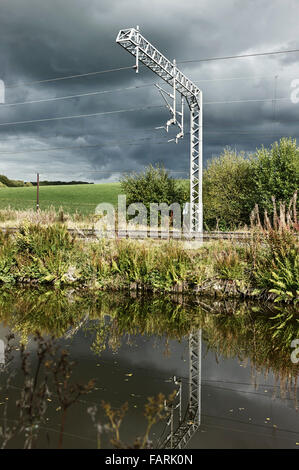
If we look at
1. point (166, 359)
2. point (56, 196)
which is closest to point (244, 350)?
point (166, 359)

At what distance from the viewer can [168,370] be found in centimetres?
521

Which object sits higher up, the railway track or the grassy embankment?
the railway track

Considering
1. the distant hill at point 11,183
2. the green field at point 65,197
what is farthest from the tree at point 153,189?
the distant hill at point 11,183

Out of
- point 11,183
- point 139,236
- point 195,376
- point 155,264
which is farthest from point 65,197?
point 195,376

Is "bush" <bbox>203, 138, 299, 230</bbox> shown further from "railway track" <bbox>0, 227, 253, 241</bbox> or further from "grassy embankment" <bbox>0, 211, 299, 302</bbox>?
"grassy embankment" <bbox>0, 211, 299, 302</bbox>

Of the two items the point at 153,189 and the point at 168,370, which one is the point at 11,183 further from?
the point at 168,370

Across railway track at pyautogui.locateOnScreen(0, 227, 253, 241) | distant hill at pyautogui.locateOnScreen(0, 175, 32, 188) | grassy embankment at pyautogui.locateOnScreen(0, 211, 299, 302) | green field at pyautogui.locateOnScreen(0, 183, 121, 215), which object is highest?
distant hill at pyautogui.locateOnScreen(0, 175, 32, 188)

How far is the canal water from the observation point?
3689 mm

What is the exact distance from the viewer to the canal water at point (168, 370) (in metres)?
3.69

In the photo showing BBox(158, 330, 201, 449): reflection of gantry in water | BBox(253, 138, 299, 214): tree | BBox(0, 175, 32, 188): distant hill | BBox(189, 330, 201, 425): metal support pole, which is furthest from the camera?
BBox(0, 175, 32, 188): distant hill

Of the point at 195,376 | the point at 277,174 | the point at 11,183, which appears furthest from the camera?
the point at 11,183

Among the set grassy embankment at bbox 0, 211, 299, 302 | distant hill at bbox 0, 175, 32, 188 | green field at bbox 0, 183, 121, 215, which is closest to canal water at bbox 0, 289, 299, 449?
grassy embankment at bbox 0, 211, 299, 302
